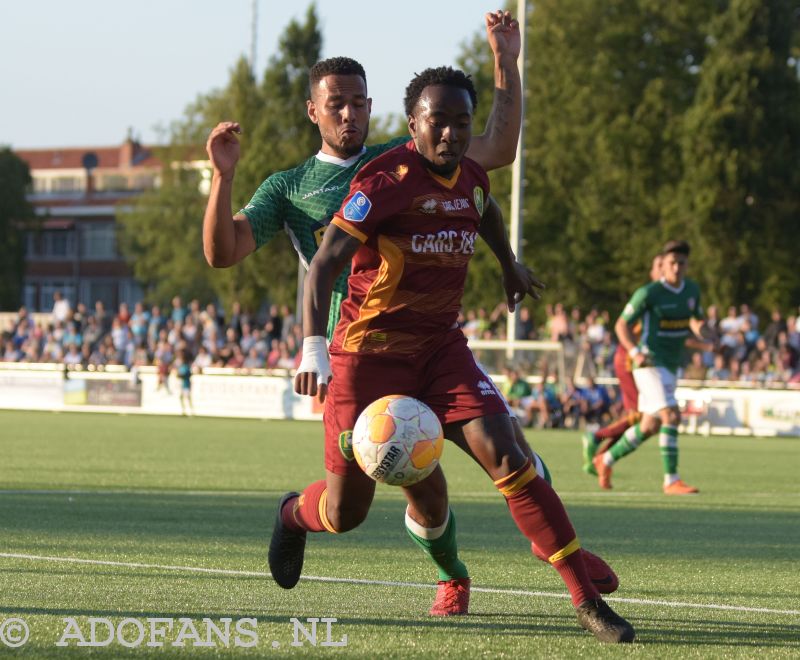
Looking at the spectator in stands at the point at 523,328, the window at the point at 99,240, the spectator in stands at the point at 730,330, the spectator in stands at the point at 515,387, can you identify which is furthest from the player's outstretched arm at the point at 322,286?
the window at the point at 99,240

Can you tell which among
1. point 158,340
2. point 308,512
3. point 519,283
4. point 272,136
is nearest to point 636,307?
point 519,283

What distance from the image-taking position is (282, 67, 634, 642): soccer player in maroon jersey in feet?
20.8

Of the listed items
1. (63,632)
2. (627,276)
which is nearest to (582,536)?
(63,632)

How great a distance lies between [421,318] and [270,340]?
33022 millimetres

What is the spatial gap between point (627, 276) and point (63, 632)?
156 ft

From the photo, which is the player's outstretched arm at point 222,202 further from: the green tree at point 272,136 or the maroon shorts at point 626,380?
the green tree at point 272,136

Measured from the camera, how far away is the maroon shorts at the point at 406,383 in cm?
659

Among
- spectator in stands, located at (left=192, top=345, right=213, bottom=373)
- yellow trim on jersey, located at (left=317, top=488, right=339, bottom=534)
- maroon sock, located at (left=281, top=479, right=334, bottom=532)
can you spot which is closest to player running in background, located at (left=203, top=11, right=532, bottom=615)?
maroon sock, located at (left=281, top=479, right=334, bottom=532)

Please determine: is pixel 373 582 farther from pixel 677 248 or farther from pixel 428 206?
pixel 677 248

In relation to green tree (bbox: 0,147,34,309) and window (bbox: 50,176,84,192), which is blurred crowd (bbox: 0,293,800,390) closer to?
green tree (bbox: 0,147,34,309)

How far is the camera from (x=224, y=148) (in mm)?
6926

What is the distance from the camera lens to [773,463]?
69.1 feet

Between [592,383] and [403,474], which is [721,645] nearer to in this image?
[403,474]

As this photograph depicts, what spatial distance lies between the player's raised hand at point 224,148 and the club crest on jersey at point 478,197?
1059mm
